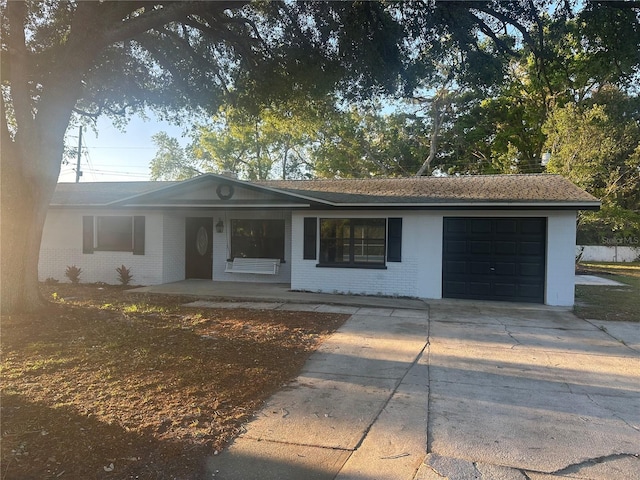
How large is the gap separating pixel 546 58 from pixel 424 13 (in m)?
2.36

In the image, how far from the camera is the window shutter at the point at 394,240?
1121 cm

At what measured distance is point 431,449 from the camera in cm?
331

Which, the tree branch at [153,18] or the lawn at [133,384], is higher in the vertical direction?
the tree branch at [153,18]

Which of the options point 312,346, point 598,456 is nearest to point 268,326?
point 312,346

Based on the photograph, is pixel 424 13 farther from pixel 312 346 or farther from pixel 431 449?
pixel 431 449

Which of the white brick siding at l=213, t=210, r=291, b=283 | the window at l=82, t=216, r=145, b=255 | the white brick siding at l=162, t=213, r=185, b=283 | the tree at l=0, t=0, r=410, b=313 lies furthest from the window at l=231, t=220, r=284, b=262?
the tree at l=0, t=0, r=410, b=313

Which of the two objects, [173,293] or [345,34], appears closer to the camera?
[345,34]

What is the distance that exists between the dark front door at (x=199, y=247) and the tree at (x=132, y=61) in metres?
4.53

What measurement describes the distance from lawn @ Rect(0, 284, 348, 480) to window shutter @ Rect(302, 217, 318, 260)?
141 inches

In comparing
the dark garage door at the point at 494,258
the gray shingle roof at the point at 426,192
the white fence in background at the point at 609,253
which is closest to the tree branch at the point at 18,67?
the gray shingle roof at the point at 426,192

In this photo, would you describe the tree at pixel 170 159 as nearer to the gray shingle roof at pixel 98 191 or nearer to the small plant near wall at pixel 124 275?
the gray shingle roof at pixel 98 191

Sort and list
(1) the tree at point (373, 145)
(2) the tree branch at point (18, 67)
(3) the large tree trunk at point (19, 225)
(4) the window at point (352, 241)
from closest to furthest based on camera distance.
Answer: (3) the large tree trunk at point (19, 225) → (2) the tree branch at point (18, 67) → (4) the window at point (352, 241) → (1) the tree at point (373, 145)

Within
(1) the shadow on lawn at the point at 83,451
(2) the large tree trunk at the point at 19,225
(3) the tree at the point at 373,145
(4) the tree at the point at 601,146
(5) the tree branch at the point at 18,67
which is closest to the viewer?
(1) the shadow on lawn at the point at 83,451

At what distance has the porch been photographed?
10.3 meters
